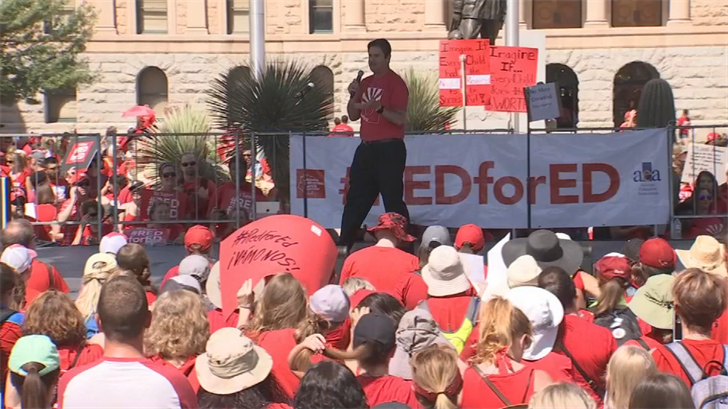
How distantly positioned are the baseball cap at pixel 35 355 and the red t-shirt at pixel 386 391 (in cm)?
126

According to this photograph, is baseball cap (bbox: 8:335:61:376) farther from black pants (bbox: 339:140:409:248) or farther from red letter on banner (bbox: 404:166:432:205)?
red letter on banner (bbox: 404:166:432:205)

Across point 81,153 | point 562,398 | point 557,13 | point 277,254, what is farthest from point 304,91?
point 557,13

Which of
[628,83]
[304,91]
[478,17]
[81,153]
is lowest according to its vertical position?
[81,153]

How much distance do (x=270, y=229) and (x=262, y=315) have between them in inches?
63.0

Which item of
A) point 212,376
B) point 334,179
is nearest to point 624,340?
point 212,376

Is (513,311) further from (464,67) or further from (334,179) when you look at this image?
(464,67)

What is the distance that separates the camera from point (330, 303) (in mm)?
5867

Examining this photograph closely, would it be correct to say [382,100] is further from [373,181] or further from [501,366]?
[501,366]

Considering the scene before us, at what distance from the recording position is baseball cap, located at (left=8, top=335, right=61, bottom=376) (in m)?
5.02

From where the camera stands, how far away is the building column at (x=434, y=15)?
1547 inches

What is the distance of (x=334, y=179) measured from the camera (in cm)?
1431

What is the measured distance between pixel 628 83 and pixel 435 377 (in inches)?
1382

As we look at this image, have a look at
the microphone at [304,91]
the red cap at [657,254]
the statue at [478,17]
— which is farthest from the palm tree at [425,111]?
the red cap at [657,254]

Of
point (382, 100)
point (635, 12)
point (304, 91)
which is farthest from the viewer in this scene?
point (635, 12)
